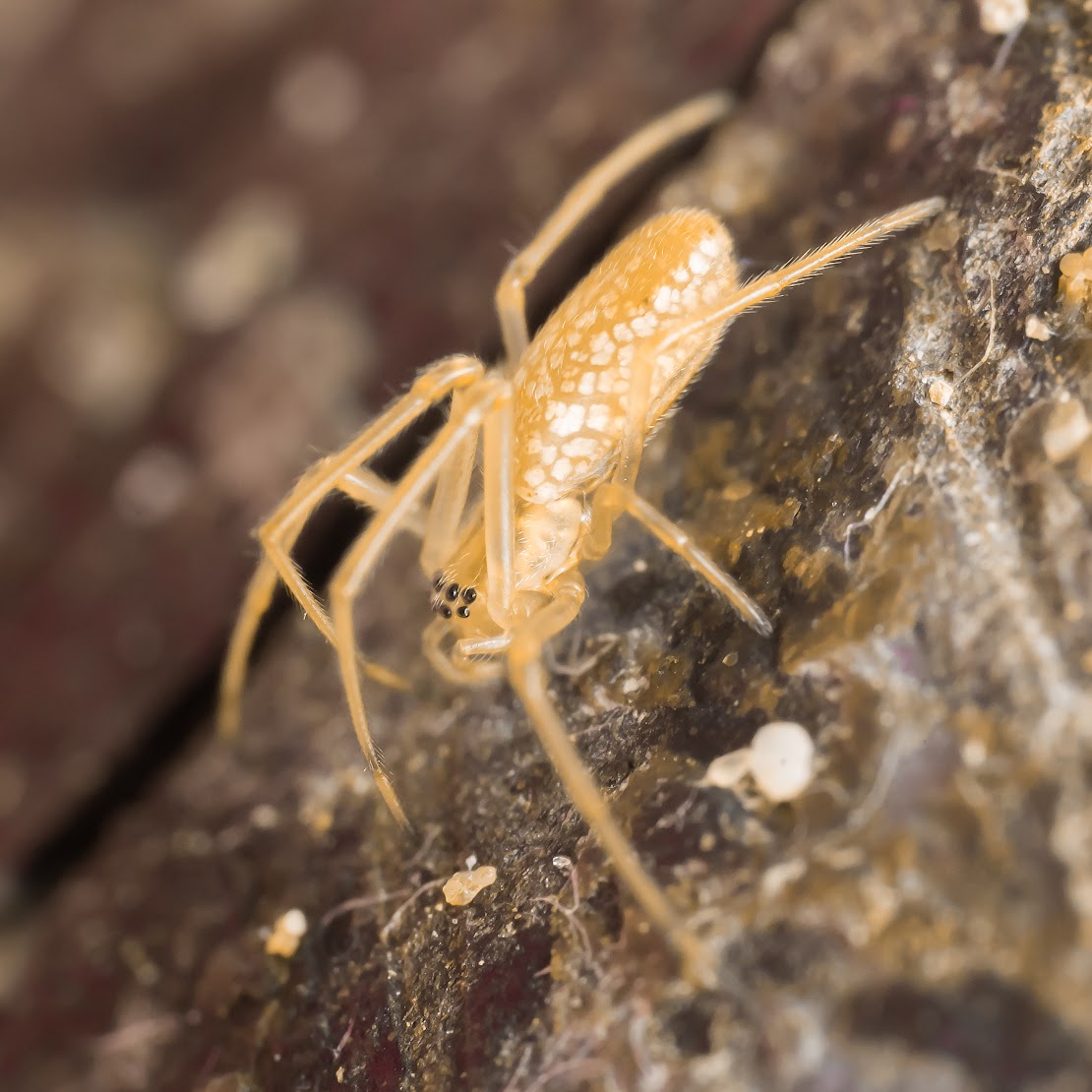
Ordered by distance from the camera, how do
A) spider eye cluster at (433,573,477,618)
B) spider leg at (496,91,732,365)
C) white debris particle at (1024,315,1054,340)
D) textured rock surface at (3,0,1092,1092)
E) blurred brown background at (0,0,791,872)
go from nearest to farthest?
textured rock surface at (3,0,1092,1092) → white debris particle at (1024,315,1054,340) → spider eye cluster at (433,573,477,618) → spider leg at (496,91,732,365) → blurred brown background at (0,0,791,872)

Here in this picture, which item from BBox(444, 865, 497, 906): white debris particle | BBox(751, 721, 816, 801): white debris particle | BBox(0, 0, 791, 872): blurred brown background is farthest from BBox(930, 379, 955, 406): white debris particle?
BBox(0, 0, 791, 872): blurred brown background

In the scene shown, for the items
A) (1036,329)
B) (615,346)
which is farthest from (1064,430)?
(615,346)

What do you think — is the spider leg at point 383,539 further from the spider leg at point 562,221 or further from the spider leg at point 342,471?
the spider leg at point 562,221

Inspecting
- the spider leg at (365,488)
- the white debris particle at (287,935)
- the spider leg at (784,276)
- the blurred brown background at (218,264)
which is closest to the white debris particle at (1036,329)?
the spider leg at (784,276)

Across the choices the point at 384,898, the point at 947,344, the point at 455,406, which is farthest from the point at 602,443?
the point at 384,898

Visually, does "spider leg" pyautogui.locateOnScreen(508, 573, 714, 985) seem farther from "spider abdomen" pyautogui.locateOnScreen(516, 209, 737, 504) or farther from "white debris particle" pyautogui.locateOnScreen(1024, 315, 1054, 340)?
"white debris particle" pyautogui.locateOnScreen(1024, 315, 1054, 340)
